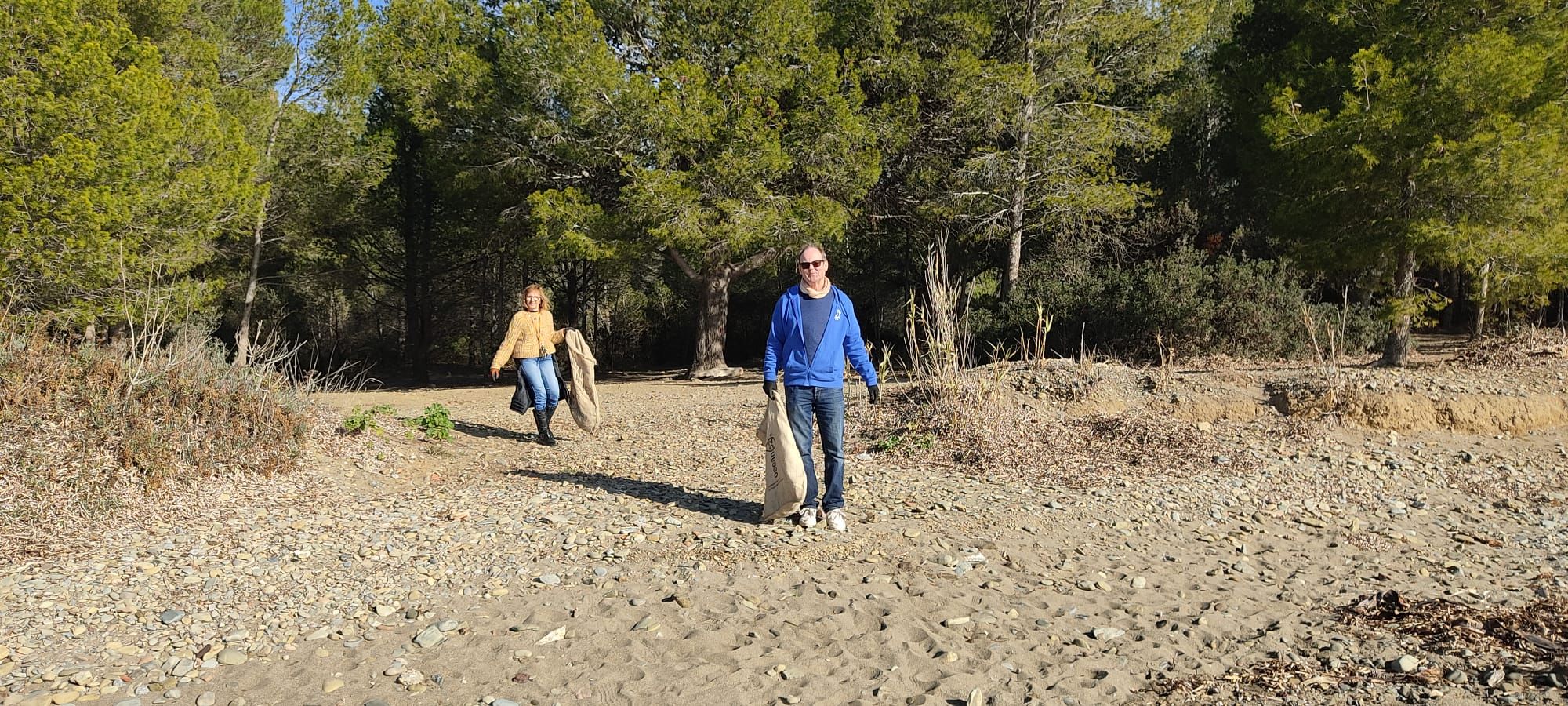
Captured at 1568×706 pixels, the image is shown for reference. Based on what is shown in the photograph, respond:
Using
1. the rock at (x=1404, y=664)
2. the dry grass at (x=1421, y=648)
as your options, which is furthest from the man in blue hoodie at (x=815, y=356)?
the rock at (x=1404, y=664)

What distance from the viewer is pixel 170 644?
4.16 meters

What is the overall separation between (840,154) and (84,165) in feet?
35.1

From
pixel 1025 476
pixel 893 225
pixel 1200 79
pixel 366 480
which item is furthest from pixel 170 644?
pixel 1200 79

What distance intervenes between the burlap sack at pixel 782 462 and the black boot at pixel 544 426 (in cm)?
370

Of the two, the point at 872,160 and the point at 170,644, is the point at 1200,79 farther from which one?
the point at 170,644

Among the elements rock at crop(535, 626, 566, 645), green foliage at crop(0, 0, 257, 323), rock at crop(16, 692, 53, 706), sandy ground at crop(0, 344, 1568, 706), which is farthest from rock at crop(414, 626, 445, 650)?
green foliage at crop(0, 0, 257, 323)

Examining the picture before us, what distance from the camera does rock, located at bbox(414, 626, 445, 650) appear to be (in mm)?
4188

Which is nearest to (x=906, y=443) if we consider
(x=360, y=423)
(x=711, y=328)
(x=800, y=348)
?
(x=800, y=348)

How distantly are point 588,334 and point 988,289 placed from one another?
1213 centimetres

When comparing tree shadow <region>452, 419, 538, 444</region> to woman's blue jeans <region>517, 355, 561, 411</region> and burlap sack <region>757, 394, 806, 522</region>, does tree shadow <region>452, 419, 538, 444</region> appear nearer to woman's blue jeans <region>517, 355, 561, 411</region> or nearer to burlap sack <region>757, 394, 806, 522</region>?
woman's blue jeans <region>517, 355, 561, 411</region>

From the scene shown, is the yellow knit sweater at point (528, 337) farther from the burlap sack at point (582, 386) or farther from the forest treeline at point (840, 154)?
the forest treeline at point (840, 154)

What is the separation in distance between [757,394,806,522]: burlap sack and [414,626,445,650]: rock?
217cm

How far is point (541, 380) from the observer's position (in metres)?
8.67

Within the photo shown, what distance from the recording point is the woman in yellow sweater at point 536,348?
852 cm
